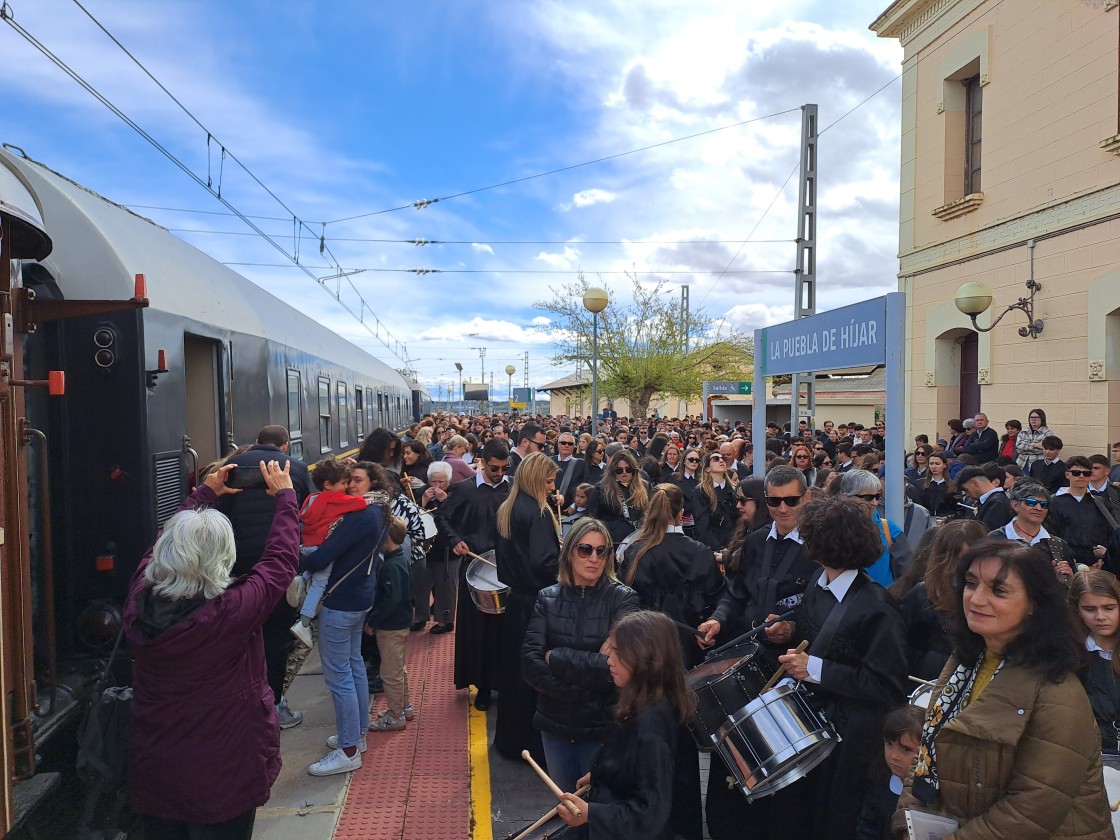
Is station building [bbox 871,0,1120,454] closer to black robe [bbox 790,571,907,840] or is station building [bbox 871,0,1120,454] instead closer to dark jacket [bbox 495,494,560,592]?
Answer: dark jacket [bbox 495,494,560,592]

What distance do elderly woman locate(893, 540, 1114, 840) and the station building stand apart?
30.3 feet

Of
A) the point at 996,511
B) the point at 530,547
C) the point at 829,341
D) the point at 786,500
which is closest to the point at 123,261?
the point at 530,547

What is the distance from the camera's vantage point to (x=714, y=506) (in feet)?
23.1

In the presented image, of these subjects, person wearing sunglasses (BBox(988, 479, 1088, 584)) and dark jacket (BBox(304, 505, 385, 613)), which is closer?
dark jacket (BBox(304, 505, 385, 613))

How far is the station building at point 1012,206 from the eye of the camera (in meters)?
9.63

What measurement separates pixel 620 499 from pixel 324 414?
22.0 ft

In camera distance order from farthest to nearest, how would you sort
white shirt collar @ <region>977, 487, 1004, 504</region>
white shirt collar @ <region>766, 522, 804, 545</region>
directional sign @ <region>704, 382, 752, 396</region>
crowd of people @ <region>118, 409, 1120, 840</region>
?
directional sign @ <region>704, 382, 752, 396</region> < white shirt collar @ <region>977, 487, 1004, 504</region> < white shirt collar @ <region>766, 522, 804, 545</region> < crowd of people @ <region>118, 409, 1120, 840</region>

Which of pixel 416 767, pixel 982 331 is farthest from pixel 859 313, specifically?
pixel 982 331

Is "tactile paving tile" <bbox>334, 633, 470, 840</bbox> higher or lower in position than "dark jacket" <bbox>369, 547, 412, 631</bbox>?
lower

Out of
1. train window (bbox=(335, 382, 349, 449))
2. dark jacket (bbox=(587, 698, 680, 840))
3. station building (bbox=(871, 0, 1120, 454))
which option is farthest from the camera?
train window (bbox=(335, 382, 349, 449))

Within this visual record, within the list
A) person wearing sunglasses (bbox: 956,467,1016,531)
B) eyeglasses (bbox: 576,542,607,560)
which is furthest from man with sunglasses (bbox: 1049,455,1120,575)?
eyeglasses (bbox: 576,542,607,560)

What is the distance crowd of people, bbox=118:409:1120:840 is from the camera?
6.73ft

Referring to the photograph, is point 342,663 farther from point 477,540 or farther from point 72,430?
point 72,430

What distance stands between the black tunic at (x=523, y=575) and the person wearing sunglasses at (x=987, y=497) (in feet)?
11.1
